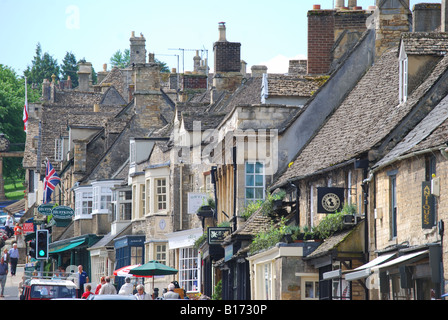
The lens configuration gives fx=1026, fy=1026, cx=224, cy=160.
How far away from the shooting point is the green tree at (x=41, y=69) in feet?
514

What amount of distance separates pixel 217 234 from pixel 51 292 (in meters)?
6.81

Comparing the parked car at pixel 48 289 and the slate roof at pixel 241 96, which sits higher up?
the slate roof at pixel 241 96

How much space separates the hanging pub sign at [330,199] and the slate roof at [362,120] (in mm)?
788

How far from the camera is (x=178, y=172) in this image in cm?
4362

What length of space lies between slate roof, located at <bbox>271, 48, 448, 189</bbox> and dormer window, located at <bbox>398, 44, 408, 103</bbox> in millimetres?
229

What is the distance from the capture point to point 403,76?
2656cm

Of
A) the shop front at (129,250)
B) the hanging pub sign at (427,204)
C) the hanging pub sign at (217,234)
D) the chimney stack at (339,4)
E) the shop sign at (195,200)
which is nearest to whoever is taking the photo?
the hanging pub sign at (427,204)

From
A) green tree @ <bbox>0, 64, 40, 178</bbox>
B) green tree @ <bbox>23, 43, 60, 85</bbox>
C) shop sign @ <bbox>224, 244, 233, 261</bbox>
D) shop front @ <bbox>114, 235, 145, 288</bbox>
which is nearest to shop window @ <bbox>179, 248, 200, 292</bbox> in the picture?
shop front @ <bbox>114, 235, 145, 288</bbox>

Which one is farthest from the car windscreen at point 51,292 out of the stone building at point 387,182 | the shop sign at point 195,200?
the shop sign at point 195,200

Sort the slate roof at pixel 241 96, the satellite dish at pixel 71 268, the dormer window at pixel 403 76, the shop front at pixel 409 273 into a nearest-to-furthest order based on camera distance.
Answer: the shop front at pixel 409 273 → the dormer window at pixel 403 76 → the slate roof at pixel 241 96 → the satellite dish at pixel 71 268

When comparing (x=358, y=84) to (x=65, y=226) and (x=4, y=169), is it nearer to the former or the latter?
(x=65, y=226)

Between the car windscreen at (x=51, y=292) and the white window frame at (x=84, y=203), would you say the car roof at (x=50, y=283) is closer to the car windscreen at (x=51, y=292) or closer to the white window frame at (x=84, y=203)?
the car windscreen at (x=51, y=292)

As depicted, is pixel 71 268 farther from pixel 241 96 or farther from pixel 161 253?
pixel 241 96

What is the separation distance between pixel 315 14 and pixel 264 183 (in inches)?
270
